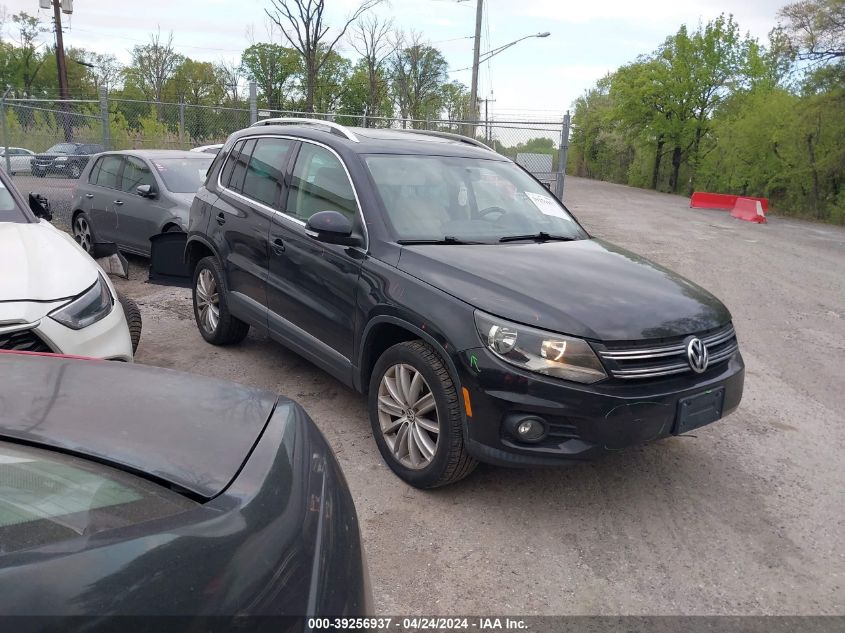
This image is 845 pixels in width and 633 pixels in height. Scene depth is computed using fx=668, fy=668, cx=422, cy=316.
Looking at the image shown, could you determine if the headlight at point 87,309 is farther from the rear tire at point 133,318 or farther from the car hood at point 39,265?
the rear tire at point 133,318

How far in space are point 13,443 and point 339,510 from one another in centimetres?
81

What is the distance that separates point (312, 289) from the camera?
4.25m

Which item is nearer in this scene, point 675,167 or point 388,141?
point 388,141

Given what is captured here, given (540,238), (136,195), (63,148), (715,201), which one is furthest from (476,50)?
(540,238)

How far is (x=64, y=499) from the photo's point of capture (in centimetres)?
146

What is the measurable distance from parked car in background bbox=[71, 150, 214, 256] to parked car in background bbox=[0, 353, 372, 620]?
21.7ft

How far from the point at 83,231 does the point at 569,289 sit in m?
8.97

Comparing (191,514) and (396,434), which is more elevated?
(191,514)

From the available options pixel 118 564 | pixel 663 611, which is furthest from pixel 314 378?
pixel 118 564

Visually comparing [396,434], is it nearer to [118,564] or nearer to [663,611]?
[663,611]

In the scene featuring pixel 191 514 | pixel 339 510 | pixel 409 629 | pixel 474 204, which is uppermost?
pixel 474 204

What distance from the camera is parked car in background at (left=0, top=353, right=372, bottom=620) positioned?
124 cm

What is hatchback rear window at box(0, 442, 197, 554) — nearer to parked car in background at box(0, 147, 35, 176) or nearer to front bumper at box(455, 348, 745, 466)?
front bumper at box(455, 348, 745, 466)

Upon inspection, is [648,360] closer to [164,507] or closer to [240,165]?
[164,507]
